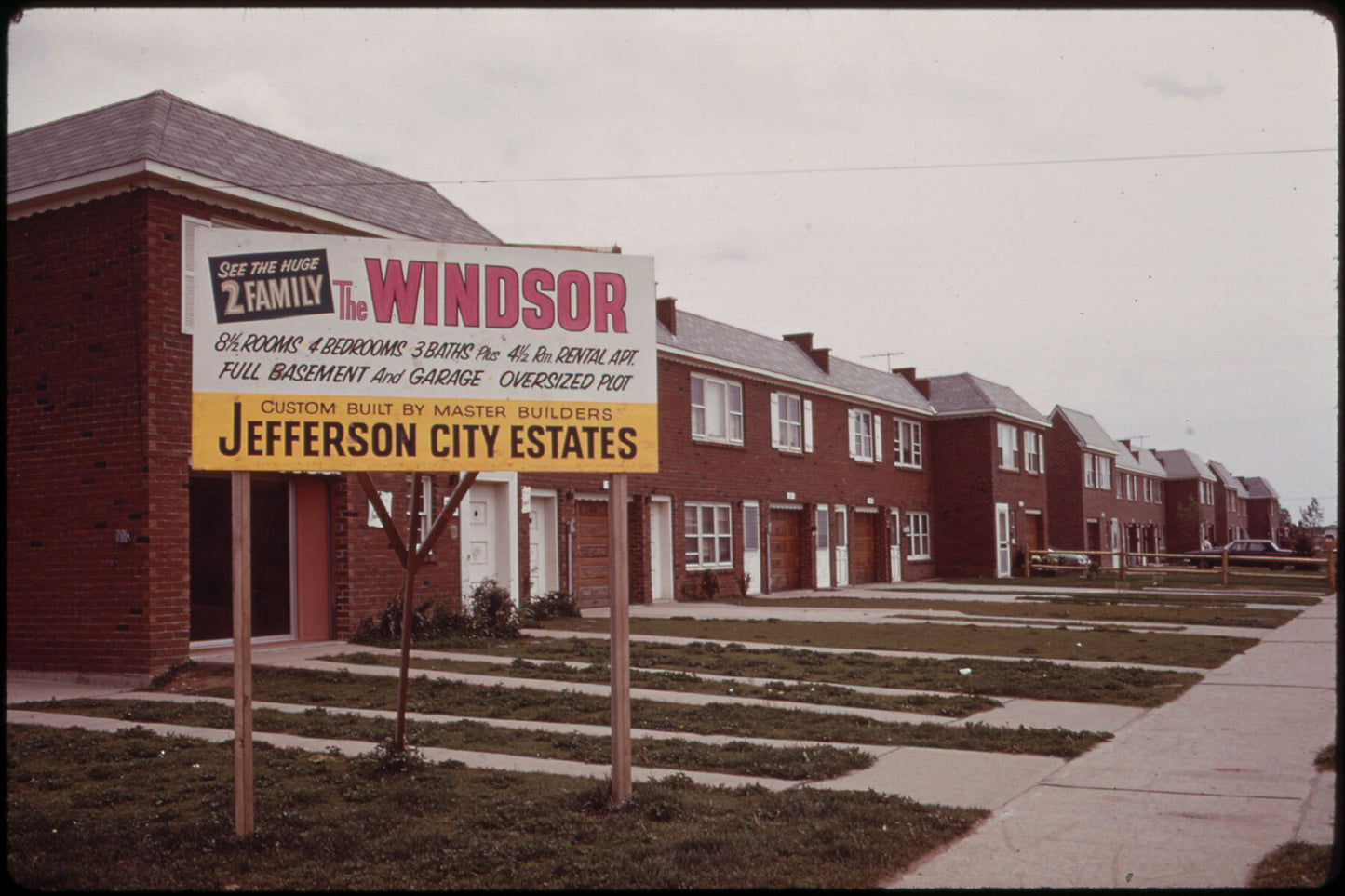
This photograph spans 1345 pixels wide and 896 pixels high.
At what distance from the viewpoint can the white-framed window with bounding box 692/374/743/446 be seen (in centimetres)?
2708

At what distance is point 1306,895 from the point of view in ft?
15.2

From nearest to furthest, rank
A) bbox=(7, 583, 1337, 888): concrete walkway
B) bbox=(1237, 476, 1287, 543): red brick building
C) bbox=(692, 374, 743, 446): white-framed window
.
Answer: bbox=(7, 583, 1337, 888): concrete walkway < bbox=(692, 374, 743, 446): white-framed window < bbox=(1237, 476, 1287, 543): red brick building

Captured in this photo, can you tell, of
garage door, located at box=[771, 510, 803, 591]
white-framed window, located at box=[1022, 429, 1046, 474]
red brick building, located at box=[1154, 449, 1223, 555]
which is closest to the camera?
garage door, located at box=[771, 510, 803, 591]

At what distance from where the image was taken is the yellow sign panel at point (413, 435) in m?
6.22

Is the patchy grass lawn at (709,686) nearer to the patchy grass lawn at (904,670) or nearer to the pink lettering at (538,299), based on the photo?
the patchy grass lawn at (904,670)

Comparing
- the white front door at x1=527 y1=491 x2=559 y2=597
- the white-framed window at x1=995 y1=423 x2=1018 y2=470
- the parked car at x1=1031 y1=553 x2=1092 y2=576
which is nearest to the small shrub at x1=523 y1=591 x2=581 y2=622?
the white front door at x1=527 y1=491 x2=559 y2=597

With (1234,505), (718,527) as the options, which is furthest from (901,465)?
(1234,505)

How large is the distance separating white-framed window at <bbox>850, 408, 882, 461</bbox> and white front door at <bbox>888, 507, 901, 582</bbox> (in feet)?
7.41

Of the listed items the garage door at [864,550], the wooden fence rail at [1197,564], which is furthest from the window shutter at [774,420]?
the wooden fence rail at [1197,564]

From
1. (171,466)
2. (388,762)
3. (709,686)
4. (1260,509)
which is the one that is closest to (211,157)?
(171,466)

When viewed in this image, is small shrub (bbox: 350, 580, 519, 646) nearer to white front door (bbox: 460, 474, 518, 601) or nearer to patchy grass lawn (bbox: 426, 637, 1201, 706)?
patchy grass lawn (bbox: 426, 637, 1201, 706)

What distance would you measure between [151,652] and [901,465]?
1168 inches

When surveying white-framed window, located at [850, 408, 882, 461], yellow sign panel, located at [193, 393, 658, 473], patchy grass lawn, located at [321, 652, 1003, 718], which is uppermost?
white-framed window, located at [850, 408, 882, 461]

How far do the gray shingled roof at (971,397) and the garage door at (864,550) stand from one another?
7.11 meters
